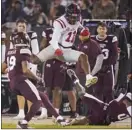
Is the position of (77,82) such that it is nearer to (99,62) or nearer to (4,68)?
(99,62)

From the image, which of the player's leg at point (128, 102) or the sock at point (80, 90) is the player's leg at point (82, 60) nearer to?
the sock at point (80, 90)

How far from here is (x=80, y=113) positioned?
19.5ft

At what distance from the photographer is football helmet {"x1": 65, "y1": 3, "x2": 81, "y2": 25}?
19.2 ft

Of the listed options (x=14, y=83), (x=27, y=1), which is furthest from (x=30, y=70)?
(x=27, y=1)

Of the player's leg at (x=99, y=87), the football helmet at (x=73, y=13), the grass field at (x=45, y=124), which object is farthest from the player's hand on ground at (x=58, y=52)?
the grass field at (x=45, y=124)

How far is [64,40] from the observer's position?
19.2 feet

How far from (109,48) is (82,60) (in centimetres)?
21

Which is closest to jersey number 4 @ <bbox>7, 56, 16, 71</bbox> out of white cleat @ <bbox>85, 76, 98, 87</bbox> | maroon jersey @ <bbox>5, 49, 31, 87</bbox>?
maroon jersey @ <bbox>5, 49, 31, 87</bbox>

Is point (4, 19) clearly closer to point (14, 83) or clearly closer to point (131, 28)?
point (14, 83)

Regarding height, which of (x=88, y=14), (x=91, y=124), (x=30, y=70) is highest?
(x=88, y=14)

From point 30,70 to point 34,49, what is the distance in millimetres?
146

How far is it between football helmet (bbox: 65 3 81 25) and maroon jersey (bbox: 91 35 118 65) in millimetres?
179

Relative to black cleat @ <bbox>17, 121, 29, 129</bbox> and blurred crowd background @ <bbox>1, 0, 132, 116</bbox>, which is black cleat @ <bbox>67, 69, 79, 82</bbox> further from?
black cleat @ <bbox>17, 121, 29, 129</bbox>

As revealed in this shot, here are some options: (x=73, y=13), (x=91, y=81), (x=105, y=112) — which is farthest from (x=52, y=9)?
(x=105, y=112)
